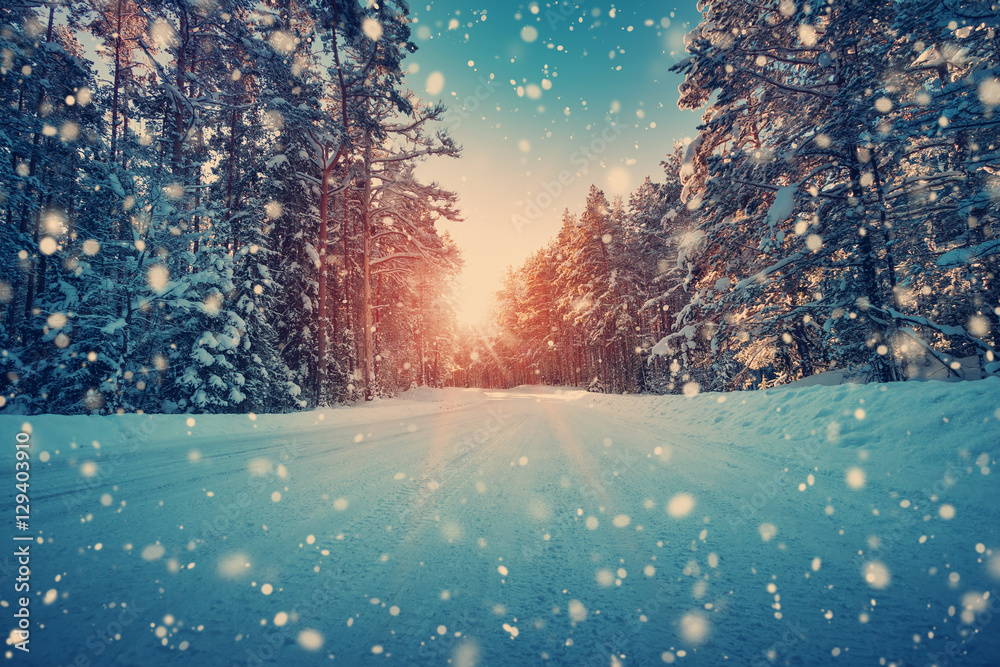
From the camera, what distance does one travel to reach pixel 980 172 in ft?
26.5

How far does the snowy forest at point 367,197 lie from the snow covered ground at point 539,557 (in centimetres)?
585

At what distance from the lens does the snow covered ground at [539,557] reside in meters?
1.32

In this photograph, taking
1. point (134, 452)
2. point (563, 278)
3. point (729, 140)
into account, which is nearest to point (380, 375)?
point (563, 278)

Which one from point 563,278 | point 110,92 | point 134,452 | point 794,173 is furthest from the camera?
point 563,278

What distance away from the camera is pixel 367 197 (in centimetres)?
1639

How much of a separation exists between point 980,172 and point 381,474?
45.7 feet

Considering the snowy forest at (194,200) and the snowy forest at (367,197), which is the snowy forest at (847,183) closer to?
the snowy forest at (367,197)

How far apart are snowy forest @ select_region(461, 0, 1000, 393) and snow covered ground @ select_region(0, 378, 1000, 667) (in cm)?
513

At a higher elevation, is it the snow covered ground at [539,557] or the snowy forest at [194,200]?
the snowy forest at [194,200]

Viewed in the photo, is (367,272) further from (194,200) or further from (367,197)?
(194,200)

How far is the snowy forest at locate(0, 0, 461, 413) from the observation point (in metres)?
10.3

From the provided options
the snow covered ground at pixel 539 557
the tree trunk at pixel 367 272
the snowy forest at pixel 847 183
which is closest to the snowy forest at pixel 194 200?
the tree trunk at pixel 367 272

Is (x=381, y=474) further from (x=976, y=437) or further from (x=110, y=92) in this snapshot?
(x=110, y=92)

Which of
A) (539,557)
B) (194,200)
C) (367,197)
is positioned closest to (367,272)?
(367,197)
